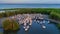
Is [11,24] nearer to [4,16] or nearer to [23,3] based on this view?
[4,16]

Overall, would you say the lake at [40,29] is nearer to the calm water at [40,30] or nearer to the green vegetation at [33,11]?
the calm water at [40,30]

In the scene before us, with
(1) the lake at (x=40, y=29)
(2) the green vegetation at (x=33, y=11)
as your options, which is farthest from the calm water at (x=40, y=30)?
(2) the green vegetation at (x=33, y=11)

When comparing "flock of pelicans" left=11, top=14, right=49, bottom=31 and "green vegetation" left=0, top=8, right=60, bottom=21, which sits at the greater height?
"green vegetation" left=0, top=8, right=60, bottom=21

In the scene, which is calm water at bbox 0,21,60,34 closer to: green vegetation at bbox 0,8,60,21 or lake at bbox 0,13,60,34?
lake at bbox 0,13,60,34

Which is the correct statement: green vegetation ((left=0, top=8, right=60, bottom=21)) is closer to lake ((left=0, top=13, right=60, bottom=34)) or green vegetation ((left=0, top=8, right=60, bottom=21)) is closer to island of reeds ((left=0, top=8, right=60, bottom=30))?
island of reeds ((left=0, top=8, right=60, bottom=30))

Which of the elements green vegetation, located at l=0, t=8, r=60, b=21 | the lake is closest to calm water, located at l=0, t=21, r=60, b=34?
the lake

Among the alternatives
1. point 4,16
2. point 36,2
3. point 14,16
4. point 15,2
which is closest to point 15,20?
point 14,16

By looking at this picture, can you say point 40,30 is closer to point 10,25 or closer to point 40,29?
point 40,29

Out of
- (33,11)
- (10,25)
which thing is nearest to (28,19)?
(33,11)

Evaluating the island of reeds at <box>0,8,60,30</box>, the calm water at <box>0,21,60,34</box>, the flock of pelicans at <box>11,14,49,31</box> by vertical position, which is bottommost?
the calm water at <box>0,21,60,34</box>
